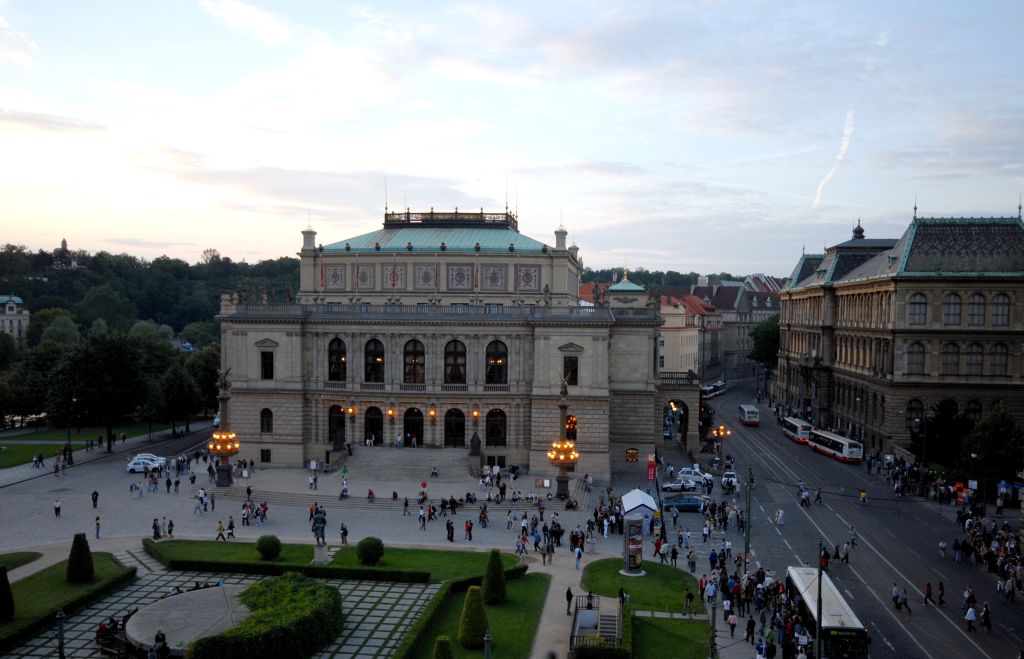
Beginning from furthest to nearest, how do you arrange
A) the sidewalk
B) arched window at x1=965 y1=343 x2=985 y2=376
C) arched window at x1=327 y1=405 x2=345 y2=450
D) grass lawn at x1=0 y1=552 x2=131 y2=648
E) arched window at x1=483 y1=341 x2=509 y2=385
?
arched window at x1=965 y1=343 x2=985 y2=376 → arched window at x1=327 y1=405 x2=345 y2=450 → arched window at x1=483 y1=341 x2=509 y2=385 → the sidewalk → grass lawn at x1=0 y1=552 x2=131 y2=648

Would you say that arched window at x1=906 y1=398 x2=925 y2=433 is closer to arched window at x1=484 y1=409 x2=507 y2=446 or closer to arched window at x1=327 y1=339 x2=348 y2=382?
arched window at x1=484 y1=409 x2=507 y2=446

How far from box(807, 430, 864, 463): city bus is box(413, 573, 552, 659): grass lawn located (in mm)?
40773

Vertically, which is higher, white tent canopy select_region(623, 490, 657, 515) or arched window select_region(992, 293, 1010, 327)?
arched window select_region(992, 293, 1010, 327)

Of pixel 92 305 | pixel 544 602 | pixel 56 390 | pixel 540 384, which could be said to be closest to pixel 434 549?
pixel 544 602

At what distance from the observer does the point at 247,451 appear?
6469 cm

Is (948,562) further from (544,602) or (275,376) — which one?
(275,376)

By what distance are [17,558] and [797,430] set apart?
66.2 m

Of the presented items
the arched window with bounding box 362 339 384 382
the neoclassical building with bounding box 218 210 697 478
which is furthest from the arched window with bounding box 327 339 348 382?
the arched window with bounding box 362 339 384 382

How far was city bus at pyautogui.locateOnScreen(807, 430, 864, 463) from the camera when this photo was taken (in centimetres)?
6950

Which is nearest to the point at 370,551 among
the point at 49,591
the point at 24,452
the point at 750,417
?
the point at 49,591

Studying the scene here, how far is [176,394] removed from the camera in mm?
80625

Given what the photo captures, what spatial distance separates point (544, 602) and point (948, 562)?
22.4 meters

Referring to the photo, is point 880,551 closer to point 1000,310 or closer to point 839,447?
point 839,447

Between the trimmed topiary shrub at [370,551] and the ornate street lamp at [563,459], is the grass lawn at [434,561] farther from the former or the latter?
the ornate street lamp at [563,459]
